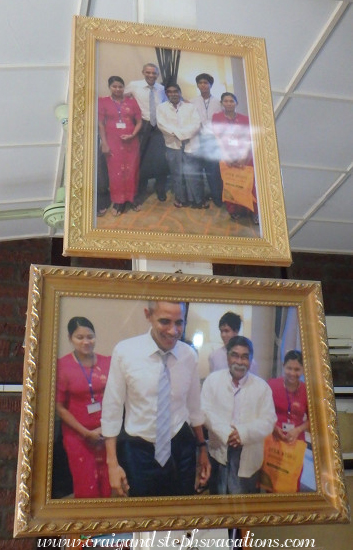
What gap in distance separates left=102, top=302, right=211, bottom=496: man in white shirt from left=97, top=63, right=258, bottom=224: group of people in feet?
0.70

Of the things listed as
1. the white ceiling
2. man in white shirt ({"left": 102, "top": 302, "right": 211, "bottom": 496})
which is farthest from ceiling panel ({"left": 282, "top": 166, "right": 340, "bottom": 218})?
man in white shirt ({"left": 102, "top": 302, "right": 211, "bottom": 496})

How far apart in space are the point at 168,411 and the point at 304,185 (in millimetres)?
1622

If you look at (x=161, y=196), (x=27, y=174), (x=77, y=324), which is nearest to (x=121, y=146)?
(x=161, y=196)

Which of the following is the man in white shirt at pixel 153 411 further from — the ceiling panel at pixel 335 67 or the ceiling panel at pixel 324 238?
the ceiling panel at pixel 324 238

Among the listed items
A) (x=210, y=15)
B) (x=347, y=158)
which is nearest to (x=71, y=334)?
(x=210, y=15)

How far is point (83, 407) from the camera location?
2.24ft

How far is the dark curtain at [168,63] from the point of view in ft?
3.09

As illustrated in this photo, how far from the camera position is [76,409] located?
0.68 metres

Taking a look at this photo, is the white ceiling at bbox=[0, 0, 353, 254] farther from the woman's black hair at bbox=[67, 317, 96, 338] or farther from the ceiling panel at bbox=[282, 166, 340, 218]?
the woman's black hair at bbox=[67, 317, 96, 338]

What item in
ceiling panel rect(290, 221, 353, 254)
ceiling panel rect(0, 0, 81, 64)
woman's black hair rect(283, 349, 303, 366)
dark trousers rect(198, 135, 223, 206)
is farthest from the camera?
ceiling panel rect(290, 221, 353, 254)

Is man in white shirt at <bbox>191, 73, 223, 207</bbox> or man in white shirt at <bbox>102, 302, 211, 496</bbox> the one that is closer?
man in white shirt at <bbox>102, 302, 211, 496</bbox>

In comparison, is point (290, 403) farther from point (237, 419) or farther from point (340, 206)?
point (340, 206)

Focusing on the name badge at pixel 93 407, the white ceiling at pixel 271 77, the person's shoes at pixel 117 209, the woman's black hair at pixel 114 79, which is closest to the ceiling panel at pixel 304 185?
the white ceiling at pixel 271 77

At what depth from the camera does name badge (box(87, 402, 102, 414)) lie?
0.68m
